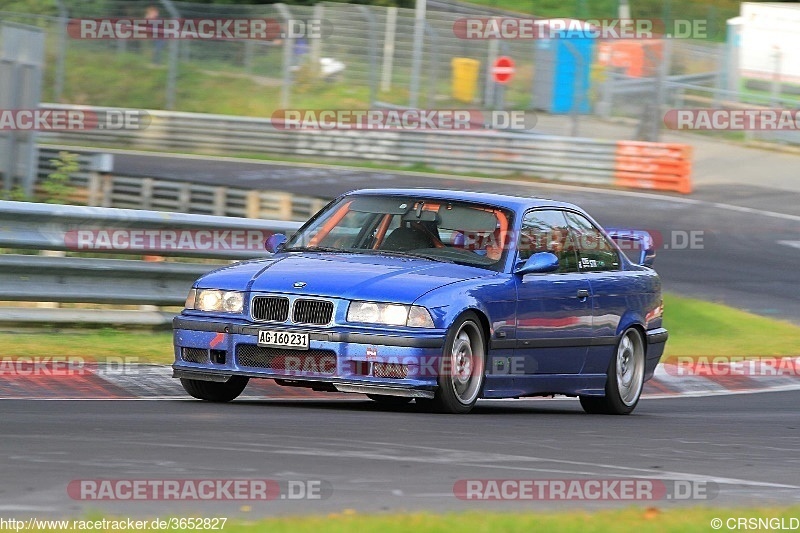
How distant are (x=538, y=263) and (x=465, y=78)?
23362 millimetres

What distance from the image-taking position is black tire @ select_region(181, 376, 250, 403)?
9578mm

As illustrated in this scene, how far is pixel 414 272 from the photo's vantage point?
930 centimetres

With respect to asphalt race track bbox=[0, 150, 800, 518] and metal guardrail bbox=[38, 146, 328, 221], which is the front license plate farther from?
metal guardrail bbox=[38, 146, 328, 221]

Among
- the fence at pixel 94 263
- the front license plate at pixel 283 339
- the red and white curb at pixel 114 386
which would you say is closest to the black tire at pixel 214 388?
the red and white curb at pixel 114 386

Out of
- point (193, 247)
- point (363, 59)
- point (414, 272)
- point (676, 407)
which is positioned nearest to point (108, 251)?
point (193, 247)

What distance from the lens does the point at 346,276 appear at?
9.17 metres

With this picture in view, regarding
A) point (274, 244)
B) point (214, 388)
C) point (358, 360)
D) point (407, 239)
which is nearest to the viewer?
point (358, 360)

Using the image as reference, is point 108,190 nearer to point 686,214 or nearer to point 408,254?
point 686,214

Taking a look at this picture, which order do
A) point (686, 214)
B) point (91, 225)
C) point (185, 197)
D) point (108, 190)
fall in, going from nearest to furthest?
point (91, 225)
point (185, 197)
point (108, 190)
point (686, 214)

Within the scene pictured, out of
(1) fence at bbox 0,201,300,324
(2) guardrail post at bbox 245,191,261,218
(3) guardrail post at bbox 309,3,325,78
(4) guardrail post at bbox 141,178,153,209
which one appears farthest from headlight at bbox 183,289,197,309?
(3) guardrail post at bbox 309,3,325,78

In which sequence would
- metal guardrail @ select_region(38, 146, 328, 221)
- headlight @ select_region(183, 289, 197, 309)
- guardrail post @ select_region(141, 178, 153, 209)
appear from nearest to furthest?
headlight @ select_region(183, 289, 197, 309) → metal guardrail @ select_region(38, 146, 328, 221) → guardrail post @ select_region(141, 178, 153, 209)

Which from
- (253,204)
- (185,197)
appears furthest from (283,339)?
(185,197)

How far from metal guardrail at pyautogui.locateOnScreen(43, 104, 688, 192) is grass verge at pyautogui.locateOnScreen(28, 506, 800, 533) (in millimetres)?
23646

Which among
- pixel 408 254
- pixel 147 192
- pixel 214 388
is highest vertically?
pixel 408 254
